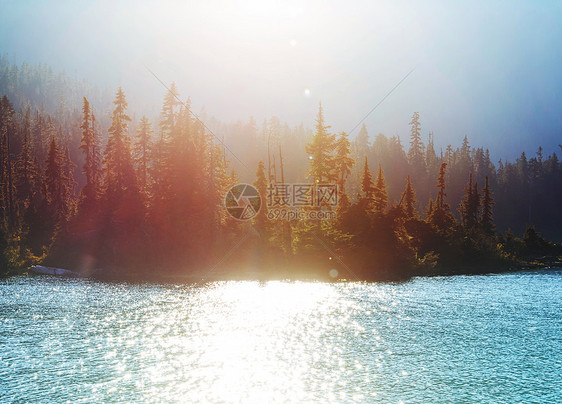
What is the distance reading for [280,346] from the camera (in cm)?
2245

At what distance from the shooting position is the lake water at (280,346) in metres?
16.6

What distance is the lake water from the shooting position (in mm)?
A: 16609

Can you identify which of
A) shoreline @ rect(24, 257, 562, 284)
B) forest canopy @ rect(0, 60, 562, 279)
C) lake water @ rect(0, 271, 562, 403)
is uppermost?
forest canopy @ rect(0, 60, 562, 279)

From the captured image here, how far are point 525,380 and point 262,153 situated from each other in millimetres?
159630

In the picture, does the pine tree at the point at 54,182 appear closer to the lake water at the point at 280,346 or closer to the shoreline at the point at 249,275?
the shoreline at the point at 249,275

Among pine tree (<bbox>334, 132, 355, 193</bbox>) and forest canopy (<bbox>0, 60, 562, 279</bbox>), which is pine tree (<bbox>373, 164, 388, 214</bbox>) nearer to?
forest canopy (<bbox>0, 60, 562, 279</bbox>)

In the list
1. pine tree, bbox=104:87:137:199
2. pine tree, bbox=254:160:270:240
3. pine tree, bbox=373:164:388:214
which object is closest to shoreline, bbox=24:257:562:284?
pine tree, bbox=254:160:270:240

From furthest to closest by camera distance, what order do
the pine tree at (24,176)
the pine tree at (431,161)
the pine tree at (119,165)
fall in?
the pine tree at (431,161) < the pine tree at (24,176) < the pine tree at (119,165)

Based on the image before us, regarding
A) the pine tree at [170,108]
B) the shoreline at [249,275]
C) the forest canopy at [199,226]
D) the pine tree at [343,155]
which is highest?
the pine tree at [170,108]

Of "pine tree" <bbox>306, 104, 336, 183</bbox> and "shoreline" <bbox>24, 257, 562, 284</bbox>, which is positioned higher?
"pine tree" <bbox>306, 104, 336, 183</bbox>

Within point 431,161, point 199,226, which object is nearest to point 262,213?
point 199,226

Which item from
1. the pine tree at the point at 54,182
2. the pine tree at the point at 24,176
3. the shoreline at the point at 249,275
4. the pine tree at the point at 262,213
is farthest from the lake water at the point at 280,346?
the pine tree at the point at 24,176

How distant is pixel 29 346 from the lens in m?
22.0

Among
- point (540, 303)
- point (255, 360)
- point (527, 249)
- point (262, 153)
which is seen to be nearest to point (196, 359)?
point (255, 360)
